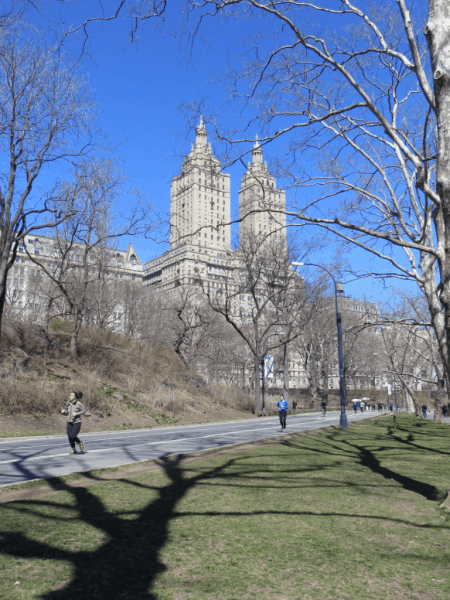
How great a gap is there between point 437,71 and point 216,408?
3062cm

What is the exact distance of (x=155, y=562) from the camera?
4.34m

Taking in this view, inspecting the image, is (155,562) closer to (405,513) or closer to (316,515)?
(316,515)

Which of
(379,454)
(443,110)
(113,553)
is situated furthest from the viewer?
(379,454)

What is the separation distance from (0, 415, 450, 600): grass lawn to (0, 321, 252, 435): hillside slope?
13.1 meters

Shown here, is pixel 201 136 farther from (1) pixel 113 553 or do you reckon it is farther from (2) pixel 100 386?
(2) pixel 100 386

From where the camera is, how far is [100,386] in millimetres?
26250

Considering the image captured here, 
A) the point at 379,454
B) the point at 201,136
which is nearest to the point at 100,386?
the point at 379,454

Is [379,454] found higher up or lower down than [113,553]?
lower down

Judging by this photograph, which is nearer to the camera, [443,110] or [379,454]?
[443,110]

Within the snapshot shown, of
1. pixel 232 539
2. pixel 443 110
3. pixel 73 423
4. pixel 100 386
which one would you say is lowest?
pixel 232 539

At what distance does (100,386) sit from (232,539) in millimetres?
22503

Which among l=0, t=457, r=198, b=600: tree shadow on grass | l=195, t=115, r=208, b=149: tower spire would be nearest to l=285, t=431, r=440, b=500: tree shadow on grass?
l=0, t=457, r=198, b=600: tree shadow on grass

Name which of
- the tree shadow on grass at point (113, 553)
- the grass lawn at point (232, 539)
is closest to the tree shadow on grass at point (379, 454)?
the grass lawn at point (232, 539)

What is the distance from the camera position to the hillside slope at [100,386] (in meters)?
20.4
